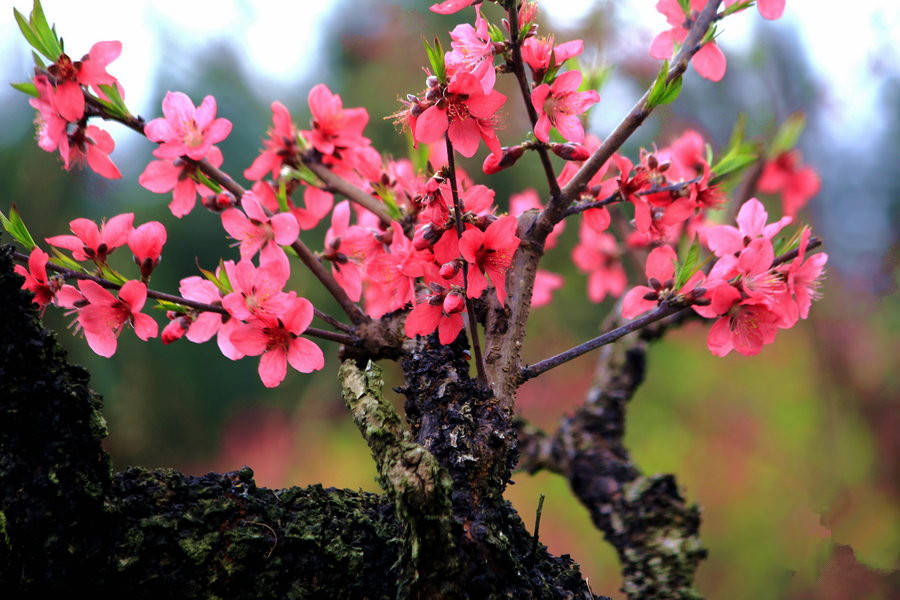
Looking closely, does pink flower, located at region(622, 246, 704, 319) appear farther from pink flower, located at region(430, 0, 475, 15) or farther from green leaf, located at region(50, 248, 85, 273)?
green leaf, located at region(50, 248, 85, 273)

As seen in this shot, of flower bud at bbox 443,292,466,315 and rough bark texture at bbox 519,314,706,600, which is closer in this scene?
flower bud at bbox 443,292,466,315

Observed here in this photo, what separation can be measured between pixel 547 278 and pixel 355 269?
1.61 feet

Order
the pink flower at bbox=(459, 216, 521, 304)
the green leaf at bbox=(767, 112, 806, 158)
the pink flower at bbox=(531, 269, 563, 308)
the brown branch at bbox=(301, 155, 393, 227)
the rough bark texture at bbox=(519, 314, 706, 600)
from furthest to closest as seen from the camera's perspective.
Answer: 1. the green leaf at bbox=(767, 112, 806, 158)
2. the pink flower at bbox=(531, 269, 563, 308)
3. the rough bark texture at bbox=(519, 314, 706, 600)
4. the brown branch at bbox=(301, 155, 393, 227)
5. the pink flower at bbox=(459, 216, 521, 304)

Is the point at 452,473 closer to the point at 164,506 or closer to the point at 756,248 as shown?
the point at 164,506

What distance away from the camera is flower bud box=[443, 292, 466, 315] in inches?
28.7

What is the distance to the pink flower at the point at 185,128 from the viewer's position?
0.84 meters

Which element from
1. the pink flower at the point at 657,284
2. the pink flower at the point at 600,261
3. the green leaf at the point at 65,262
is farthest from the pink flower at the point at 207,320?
the pink flower at the point at 600,261

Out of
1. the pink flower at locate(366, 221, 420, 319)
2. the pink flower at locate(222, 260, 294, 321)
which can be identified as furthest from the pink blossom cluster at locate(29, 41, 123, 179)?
the pink flower at locate(366, 221, 420, 319)

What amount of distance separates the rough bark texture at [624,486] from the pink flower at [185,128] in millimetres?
858

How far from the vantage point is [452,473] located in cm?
70

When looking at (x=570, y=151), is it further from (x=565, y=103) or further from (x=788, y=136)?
(x=788, y=136)

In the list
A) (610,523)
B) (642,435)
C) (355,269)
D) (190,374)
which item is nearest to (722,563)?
(642,435)

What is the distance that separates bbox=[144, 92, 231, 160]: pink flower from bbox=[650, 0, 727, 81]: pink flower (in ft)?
1.85

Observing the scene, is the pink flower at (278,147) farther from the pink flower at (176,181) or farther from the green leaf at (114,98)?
the green leaf at (114,98)
